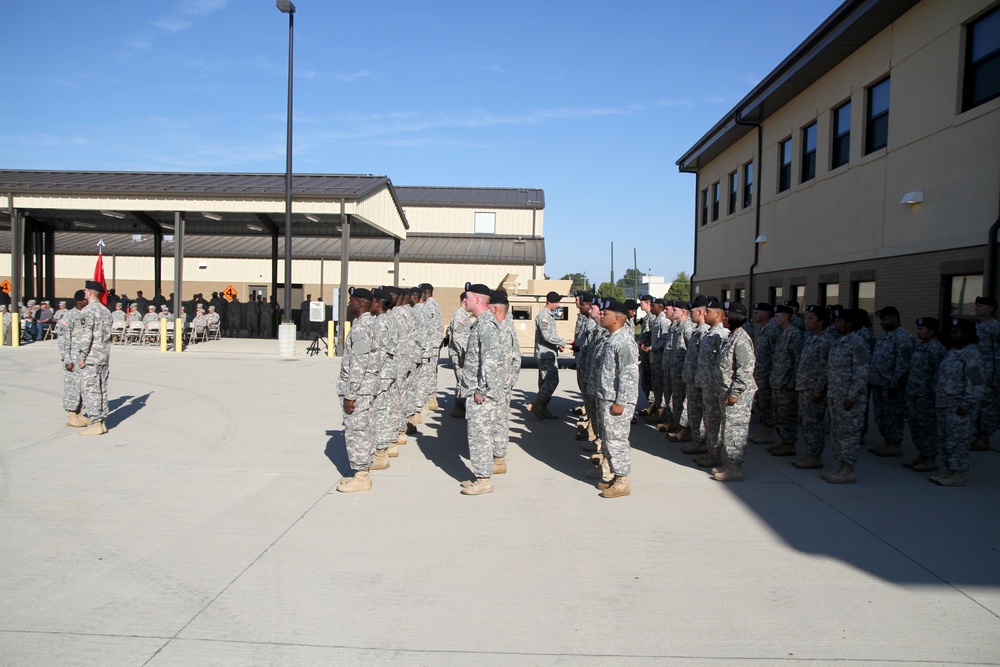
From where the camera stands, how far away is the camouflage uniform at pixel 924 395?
7770 mm

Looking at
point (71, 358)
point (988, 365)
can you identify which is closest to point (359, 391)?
point (71, 358)

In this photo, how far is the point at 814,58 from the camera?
14.7 m

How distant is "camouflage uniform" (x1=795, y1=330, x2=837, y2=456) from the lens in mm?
7719

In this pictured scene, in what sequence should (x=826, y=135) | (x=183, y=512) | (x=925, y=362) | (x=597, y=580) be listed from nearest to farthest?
1. (x=597, y=580)
2. (x=183, y=512)
3. (x=925, y=362)
4. (x=826, y=135)

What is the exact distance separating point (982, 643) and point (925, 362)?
5.14 metres

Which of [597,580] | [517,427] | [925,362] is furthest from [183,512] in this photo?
[925,362]

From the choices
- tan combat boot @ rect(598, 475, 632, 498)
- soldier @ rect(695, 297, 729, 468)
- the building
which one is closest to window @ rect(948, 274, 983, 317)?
the building

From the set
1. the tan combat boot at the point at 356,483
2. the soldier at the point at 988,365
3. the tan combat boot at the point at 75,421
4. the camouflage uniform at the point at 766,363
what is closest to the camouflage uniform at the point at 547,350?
the camouflage uniform at the point at 766,363

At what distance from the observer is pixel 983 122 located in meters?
9.95

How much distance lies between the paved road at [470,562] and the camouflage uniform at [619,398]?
44 cm

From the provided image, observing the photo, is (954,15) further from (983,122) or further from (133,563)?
(133,563)

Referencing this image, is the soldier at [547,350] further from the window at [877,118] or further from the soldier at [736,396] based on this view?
the window at [877,118]

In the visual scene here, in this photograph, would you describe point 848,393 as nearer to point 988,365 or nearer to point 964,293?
point 988,365

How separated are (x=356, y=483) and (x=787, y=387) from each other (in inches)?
211
